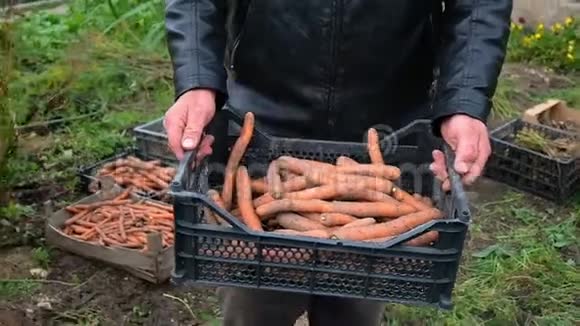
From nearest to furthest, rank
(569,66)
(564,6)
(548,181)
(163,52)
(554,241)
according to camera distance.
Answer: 1. (554,241)
2. (548,181)
3. (163,52)
4. (569,66)
5. (564,6)

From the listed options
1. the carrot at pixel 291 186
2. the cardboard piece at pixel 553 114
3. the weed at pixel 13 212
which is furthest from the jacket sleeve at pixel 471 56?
the cardboard piece at pixel 553 114

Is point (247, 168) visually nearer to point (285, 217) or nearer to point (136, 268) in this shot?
point (285, 217)

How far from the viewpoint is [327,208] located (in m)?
1.78

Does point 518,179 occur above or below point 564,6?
below

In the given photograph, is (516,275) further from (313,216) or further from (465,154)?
(313,216)

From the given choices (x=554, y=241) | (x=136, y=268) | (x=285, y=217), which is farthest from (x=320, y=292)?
(x=554, y=241)

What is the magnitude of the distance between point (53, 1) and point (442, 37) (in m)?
5.09

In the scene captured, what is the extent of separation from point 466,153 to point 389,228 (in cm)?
24

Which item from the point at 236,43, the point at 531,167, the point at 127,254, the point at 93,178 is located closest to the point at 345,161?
the point at 236,43

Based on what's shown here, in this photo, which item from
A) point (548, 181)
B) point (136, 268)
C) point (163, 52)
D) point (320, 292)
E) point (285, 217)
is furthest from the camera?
point (163, 52)

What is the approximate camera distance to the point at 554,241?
13.3 feet

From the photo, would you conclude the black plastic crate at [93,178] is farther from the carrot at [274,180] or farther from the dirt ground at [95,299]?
the carrot at [274,180]

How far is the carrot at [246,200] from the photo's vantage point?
1.73 m

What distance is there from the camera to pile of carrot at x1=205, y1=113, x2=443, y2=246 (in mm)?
1718
